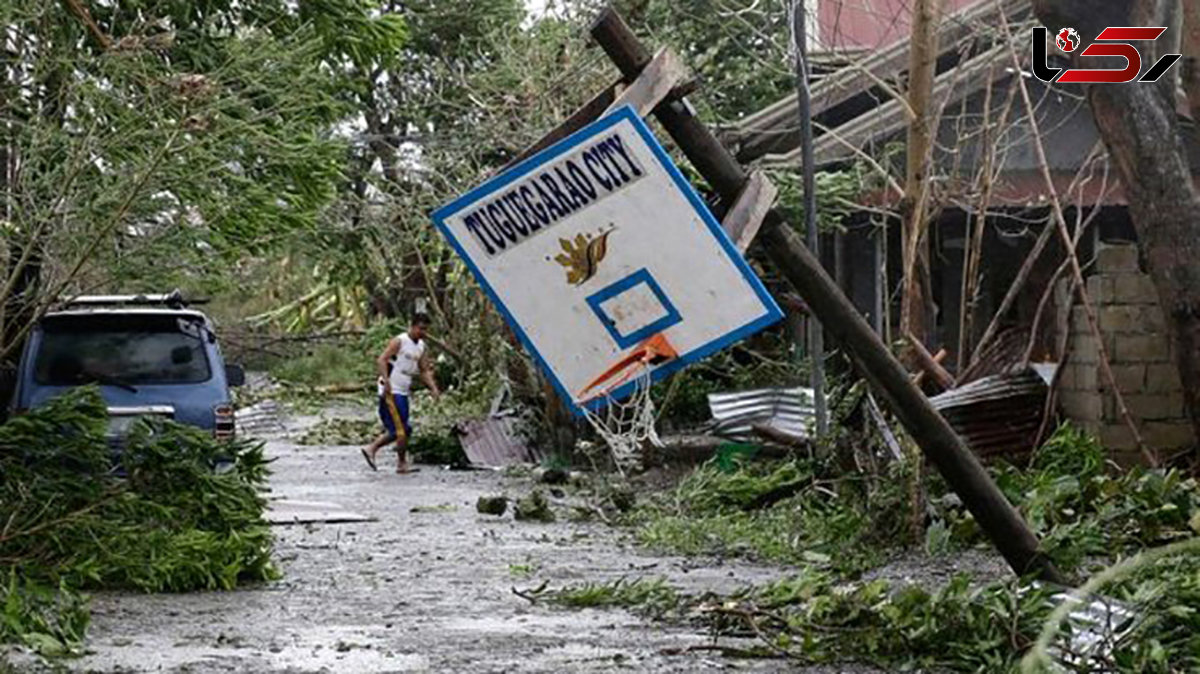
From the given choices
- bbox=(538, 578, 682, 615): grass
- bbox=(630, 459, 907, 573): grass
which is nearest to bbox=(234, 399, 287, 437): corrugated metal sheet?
bbox=(630, 459, 907, 573): grass

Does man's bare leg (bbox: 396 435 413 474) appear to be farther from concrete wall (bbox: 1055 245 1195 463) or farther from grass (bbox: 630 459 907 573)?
concrete wall (bbox: 1055 245 1195 463)

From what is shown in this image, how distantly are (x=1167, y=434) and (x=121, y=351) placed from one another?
839 centimetres

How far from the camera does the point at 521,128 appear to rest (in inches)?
1165

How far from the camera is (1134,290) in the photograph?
17562mm

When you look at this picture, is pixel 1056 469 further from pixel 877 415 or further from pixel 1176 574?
pixel 1176 574

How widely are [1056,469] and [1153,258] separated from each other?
88.6 inches

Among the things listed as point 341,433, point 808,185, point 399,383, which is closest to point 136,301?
point 808,185

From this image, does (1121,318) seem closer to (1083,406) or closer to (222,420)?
(1083,406)

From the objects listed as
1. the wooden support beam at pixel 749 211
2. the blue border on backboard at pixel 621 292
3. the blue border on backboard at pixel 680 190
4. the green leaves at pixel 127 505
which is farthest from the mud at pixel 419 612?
the wooden support beam at pixel 749 211

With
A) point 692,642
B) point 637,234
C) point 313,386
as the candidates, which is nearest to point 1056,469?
point 692,642

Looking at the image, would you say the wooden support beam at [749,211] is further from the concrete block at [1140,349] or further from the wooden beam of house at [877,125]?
the wooden beam of house at [877,125]

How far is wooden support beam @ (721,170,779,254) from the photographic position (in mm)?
10336

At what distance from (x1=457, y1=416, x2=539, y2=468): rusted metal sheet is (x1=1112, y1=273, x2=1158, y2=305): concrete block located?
37.0ft

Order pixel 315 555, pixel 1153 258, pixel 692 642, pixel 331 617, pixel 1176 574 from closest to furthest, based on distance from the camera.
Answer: pixel 1176 574
pixel 692 642
pixel 331 617
pixel 1153 258
pixel 315 555
